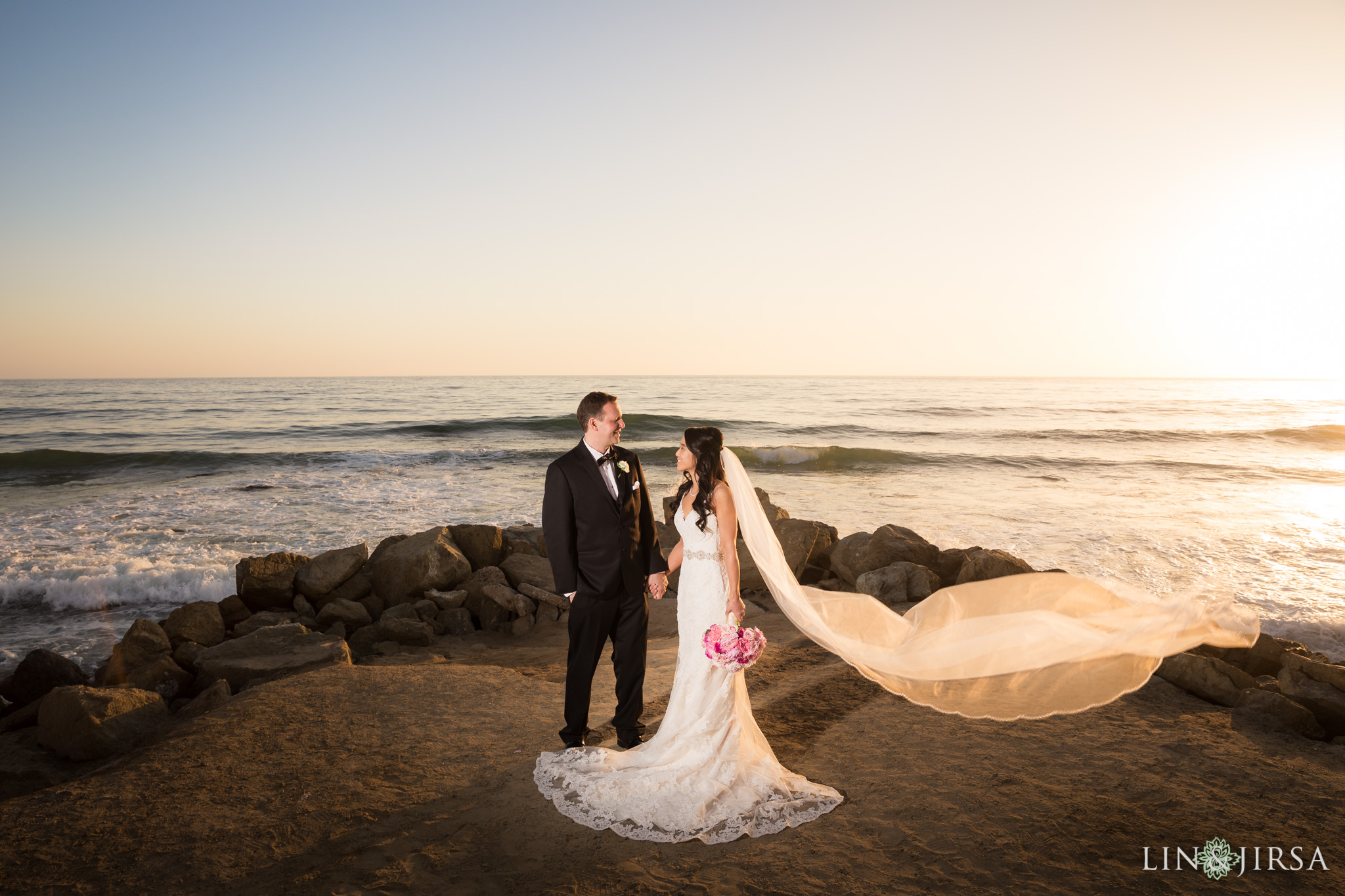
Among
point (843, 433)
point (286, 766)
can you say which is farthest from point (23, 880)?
point (843, 433)

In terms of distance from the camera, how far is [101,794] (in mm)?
3801

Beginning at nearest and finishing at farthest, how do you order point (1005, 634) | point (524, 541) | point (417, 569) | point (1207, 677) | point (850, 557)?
point (1005, 634) < point (1207, 677) < point (417, 569) < point (850, 557) < point (524, 541)

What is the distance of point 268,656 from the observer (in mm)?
6219

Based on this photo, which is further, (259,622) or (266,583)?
(266,583)

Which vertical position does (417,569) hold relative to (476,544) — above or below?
Answer: below

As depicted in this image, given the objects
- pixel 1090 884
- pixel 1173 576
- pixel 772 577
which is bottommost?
pixel 1173 576

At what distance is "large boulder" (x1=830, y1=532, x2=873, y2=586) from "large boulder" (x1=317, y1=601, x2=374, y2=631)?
6.07 metres

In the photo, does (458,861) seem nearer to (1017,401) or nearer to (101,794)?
(101,794)

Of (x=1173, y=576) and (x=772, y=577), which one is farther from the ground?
(x=772, y=577)

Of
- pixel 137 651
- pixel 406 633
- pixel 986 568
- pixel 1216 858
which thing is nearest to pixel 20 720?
pixel 137 651

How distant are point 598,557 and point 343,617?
16.2 ft

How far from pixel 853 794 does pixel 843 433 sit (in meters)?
29.5

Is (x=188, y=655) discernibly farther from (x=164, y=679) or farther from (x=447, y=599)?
(x=447, y=599)

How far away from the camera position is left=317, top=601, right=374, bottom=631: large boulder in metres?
7.76
